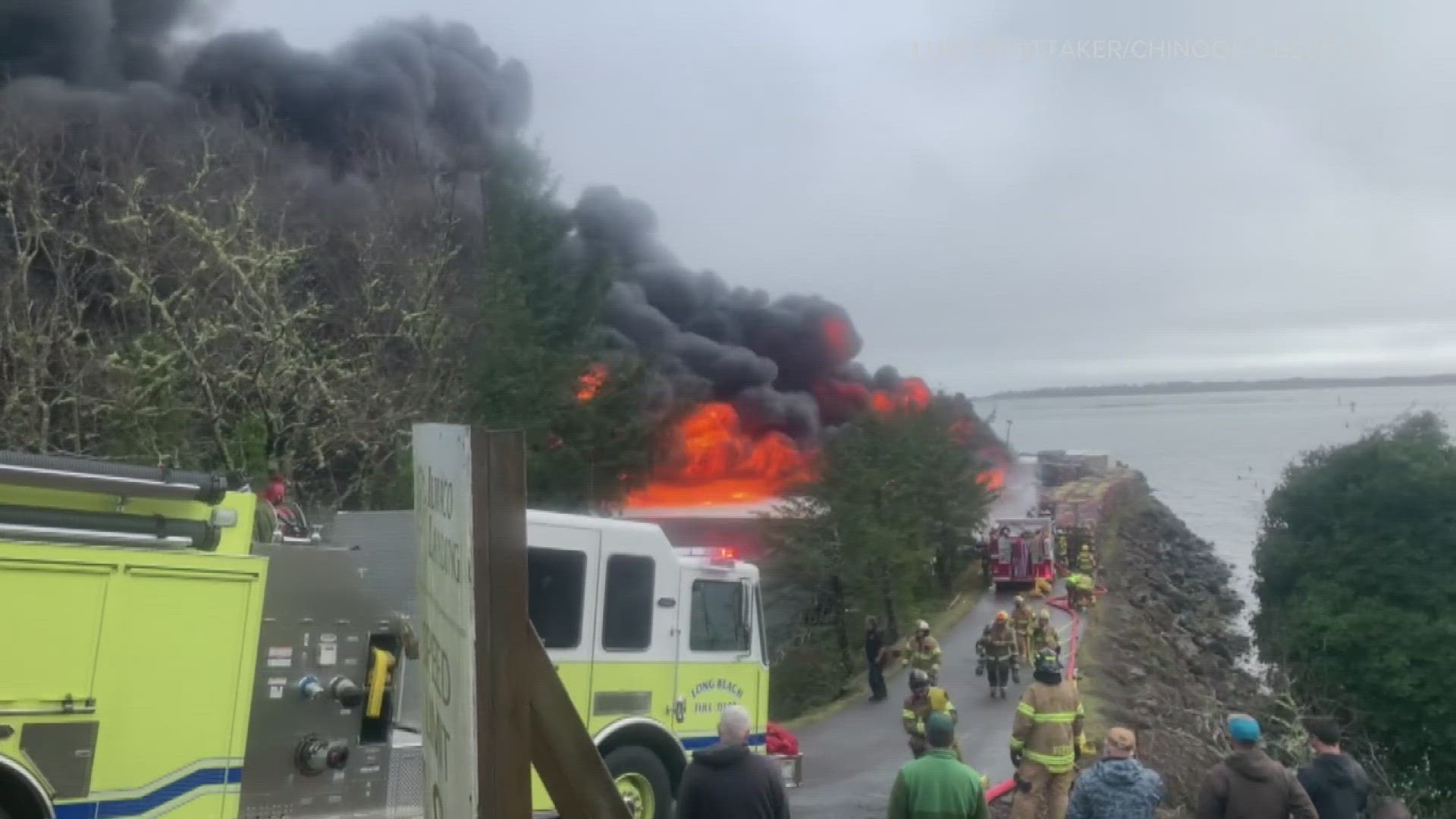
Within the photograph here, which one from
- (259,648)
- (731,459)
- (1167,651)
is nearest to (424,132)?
(731,459)

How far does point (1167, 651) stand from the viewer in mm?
30484

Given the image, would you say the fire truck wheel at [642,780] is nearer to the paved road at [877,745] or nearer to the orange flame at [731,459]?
the paved road at [877,745]

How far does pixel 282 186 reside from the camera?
107 ft

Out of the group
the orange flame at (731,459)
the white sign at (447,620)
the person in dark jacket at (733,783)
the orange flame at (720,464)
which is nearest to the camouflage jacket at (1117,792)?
the person in dark jacket at (733,783)

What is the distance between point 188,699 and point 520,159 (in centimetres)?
2950

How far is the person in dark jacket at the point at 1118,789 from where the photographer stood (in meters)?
5.76

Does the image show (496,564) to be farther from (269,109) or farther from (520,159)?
(269,109)

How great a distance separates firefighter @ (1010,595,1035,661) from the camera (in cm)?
1902

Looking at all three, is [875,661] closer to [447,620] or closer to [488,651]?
[447,620]

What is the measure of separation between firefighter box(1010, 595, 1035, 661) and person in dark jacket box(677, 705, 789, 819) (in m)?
14.6

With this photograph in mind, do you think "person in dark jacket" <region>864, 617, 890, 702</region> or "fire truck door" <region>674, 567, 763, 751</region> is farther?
"person in dark jacket" <region>864, 617, 890, 702</region>

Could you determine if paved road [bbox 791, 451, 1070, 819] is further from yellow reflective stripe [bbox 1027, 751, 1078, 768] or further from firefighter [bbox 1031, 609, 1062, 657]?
yellow reflective stripe [bbox 1027, 751, 1078, 768]

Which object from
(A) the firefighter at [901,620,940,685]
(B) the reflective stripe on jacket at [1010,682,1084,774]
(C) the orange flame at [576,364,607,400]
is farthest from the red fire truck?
(B) the reflective stripe on jacket at [1010,682,1084,774]

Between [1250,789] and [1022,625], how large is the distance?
14052 millimetres
